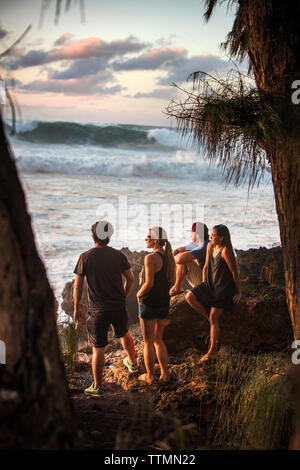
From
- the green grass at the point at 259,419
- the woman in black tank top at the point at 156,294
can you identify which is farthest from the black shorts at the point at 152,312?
the green grass at the point at 259,419

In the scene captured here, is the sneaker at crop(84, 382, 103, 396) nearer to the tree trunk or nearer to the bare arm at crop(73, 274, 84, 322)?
the bare arm at crop(73, 274, 84, 322)

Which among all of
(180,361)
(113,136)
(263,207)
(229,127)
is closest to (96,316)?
(180,361)

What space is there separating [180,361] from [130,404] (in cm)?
135

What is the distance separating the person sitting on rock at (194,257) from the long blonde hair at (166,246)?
850 millimetres

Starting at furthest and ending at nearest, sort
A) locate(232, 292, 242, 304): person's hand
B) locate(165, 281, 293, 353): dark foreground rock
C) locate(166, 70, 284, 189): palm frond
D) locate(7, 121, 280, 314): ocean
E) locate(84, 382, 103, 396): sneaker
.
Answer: locate(7, 121, 280, 314): ocean < locate(165, 281, 293, 353): dark foreground rock < locate(232, 292, 242, 304): person's hand < locate(84, 382, 103, 396): sneaker < locate(166, 70, 284, 189): palm frond

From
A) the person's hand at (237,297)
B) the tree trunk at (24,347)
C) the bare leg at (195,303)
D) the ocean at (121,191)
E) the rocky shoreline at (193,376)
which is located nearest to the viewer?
the tree trunk at (24,347)

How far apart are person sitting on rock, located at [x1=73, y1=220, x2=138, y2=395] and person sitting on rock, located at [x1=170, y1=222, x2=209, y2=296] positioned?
3.37 ft

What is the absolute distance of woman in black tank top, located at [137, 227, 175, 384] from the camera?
4.96 m

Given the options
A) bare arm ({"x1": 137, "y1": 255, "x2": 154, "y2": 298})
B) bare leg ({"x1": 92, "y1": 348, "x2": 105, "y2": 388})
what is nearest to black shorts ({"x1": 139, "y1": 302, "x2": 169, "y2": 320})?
bare arm ({"x1": 137, "y1": 255, "x2": 154, "y2": 298})

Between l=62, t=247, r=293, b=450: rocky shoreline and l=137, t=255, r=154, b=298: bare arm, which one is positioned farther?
l=137, t=255, r=154, b=298: bare arm

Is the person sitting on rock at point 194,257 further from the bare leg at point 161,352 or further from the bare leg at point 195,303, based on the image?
the bare leg at point 161,352

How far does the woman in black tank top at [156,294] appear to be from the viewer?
4957mm
